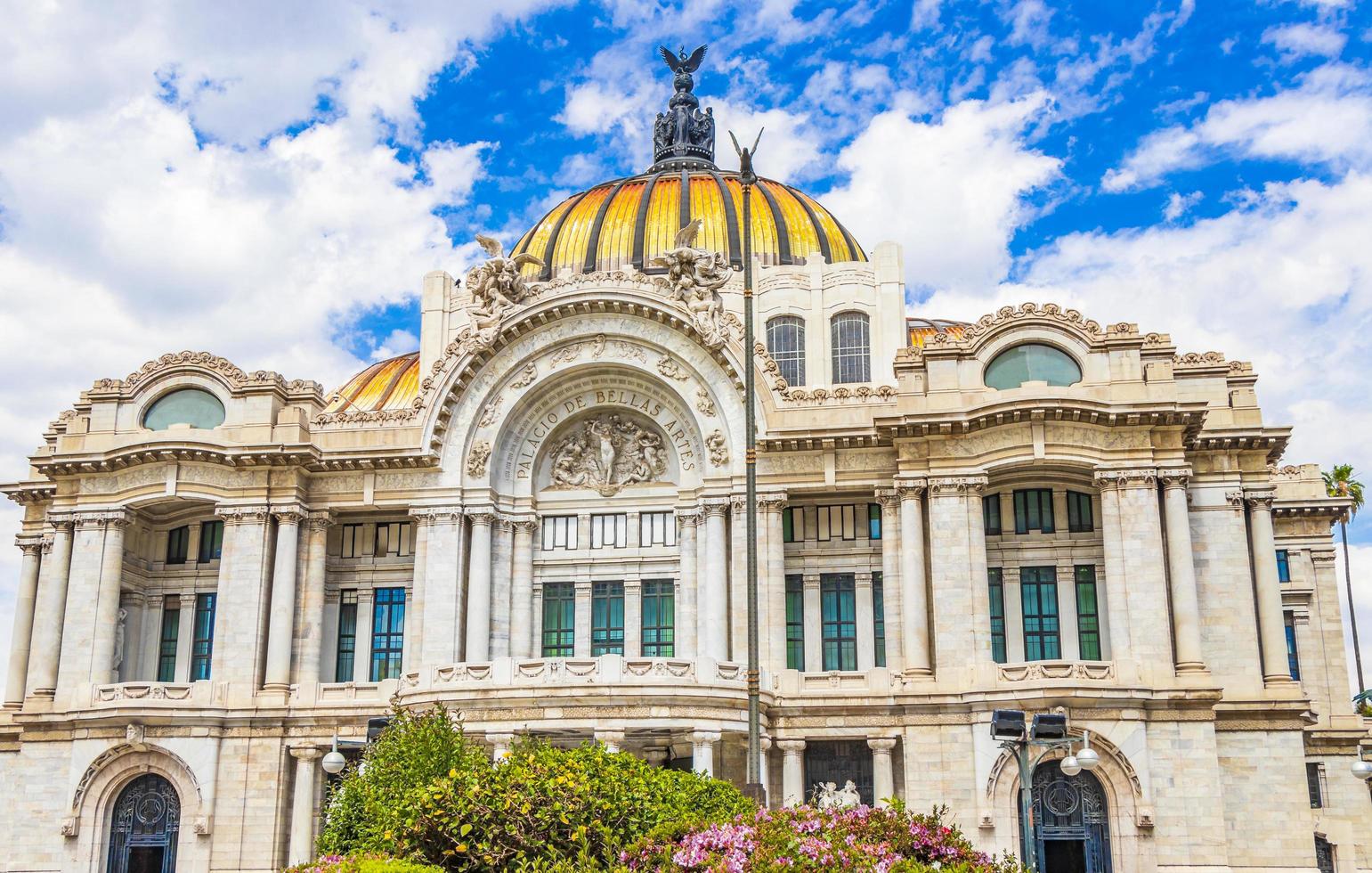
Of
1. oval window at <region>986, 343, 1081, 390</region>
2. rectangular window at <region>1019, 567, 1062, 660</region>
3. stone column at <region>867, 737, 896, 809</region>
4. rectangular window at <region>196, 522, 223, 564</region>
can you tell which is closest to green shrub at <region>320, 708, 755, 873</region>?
stone column at <region>867, 737, 896, 809</region>

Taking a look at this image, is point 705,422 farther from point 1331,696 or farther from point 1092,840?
point 1331,696

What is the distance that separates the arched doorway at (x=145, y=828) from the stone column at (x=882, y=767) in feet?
73.0

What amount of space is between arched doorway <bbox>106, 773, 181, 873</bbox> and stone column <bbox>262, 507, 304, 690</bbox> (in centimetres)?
475

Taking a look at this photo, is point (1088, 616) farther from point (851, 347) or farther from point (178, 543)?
point (178, 543)

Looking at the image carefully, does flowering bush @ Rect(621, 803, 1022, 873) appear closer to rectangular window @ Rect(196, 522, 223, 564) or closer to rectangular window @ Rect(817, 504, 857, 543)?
rectangular window @ Rect(817, 504, 857, 543)

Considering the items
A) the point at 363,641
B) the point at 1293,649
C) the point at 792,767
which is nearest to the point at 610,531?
the point at 363,641

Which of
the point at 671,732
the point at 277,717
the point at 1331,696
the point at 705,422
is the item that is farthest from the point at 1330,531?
the point at 277,717

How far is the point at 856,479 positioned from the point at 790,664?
661cm

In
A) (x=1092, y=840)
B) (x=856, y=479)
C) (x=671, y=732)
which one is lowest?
(x=1092, y=840)

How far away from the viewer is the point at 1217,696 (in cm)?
4188

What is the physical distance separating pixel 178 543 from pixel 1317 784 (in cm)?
4490

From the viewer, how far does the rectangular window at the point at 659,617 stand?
1950 inches

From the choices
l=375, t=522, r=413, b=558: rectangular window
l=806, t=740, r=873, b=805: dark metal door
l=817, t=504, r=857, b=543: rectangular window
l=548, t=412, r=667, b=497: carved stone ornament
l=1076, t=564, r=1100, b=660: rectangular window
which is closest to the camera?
l=806, t=740, r=873, b=805: dark metal door

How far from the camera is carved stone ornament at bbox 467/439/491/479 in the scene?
49500 millimetres
